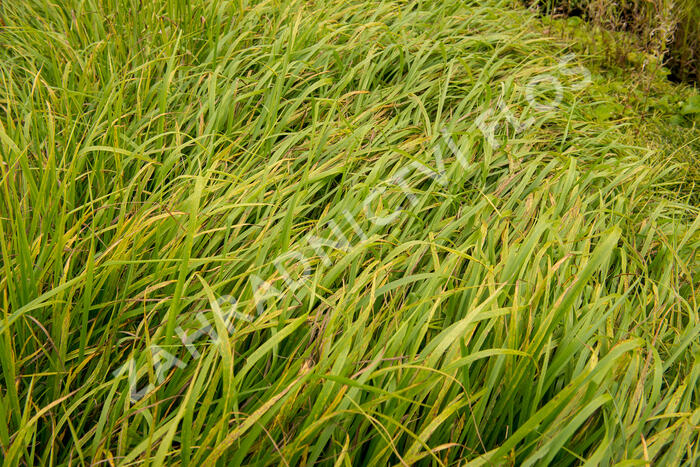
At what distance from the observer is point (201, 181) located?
1.33 m

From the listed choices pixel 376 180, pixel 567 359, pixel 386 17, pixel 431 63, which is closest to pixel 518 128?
pixel 431 63

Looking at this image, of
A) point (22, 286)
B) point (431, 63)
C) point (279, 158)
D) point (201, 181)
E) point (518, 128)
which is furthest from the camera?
point (431, 63)

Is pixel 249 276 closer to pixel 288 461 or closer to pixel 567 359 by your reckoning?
pixel 288 461

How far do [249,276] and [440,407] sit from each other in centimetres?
55

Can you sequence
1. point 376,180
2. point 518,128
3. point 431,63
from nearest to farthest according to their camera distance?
point 376,180
point 518,128
point 431,63

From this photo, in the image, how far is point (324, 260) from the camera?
141 centimetres

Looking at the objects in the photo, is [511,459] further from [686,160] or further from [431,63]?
[686,160]

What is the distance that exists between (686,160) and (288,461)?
2.39 metres

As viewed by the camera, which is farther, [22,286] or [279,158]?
[279,158]

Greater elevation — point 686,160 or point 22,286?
point 22,286

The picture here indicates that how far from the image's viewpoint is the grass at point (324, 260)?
1.13 metres

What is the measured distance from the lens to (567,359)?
1219mm

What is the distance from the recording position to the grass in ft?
3.69

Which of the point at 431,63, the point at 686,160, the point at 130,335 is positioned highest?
Answer: the point at 431,63
